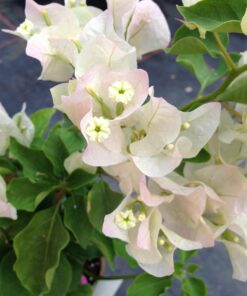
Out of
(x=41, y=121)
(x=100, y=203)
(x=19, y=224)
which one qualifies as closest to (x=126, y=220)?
(x=100, y=203)

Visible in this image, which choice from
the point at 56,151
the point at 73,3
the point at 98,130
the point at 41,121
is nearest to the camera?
the point at 98,130

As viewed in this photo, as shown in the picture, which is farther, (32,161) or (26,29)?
(32,161)

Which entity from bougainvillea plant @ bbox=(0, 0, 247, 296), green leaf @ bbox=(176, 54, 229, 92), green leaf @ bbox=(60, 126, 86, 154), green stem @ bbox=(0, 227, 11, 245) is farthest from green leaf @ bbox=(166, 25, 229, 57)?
green stem @ bbox=(0, 227, 11, 245)

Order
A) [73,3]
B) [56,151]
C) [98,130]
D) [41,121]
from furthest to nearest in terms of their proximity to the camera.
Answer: [41,121], [56,151], [73,3], [98,130]

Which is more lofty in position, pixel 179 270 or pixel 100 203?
pixel 100 203

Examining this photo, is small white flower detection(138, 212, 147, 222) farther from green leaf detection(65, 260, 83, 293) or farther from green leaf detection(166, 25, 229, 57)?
green leaf detection(65, 260, 83, 293)

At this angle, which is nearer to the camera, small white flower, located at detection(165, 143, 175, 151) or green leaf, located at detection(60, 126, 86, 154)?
small white flower, located at detection(165, 143, 175, 151)

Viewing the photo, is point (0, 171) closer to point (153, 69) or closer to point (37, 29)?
point (37, 29)

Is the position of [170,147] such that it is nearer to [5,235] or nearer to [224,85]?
[224,85]
